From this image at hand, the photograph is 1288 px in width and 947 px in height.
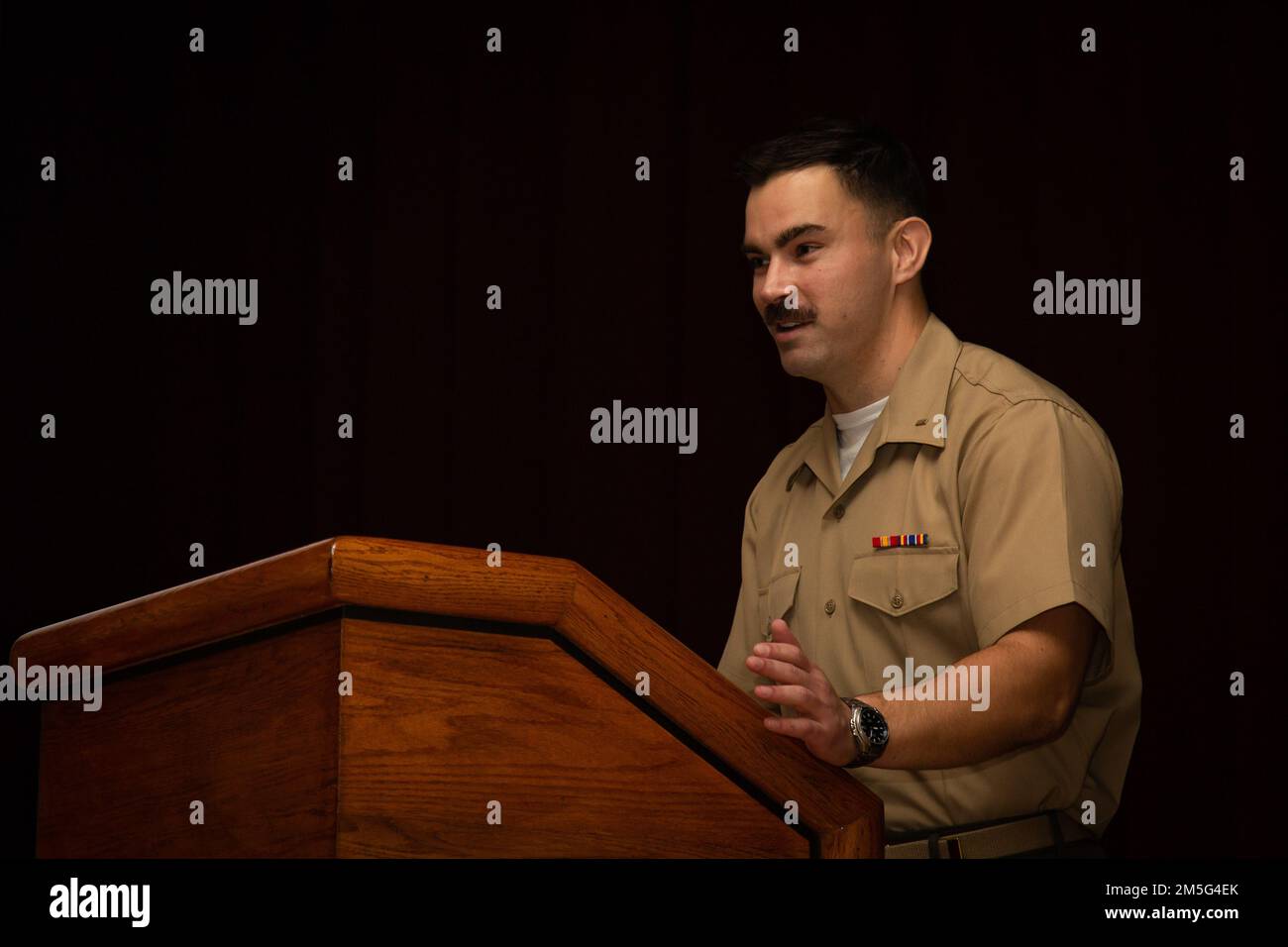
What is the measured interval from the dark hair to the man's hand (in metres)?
0.73

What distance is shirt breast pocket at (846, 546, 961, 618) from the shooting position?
135cm

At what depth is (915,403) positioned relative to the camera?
1.47 metres

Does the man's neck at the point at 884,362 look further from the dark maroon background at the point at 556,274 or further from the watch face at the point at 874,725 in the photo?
the watch face at the point at 874,725

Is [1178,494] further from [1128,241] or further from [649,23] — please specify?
[649,23]

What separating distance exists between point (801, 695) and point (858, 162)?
817 mm

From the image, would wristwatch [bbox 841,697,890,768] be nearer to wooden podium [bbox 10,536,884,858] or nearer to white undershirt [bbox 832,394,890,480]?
wooden podium [bbox 10,536,884,858]

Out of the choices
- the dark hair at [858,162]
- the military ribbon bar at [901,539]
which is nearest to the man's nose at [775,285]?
the dark hair at [858,162]

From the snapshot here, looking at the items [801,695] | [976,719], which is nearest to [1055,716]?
[976,719]

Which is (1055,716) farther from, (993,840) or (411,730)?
(411,730)

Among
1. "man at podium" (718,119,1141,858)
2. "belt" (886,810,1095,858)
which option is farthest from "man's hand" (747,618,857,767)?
"belt" (886,810,1095,858)

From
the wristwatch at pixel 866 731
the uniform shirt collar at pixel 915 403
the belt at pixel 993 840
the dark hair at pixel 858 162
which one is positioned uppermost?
the dark hair at pixel 858 162

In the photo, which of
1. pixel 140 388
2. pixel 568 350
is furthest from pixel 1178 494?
pixel 140 388

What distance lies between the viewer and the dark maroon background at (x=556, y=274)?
6.36ft

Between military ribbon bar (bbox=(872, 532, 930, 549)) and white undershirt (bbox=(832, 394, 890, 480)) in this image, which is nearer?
military ribbon bar (bbox=(872, 532, 930, 549))
